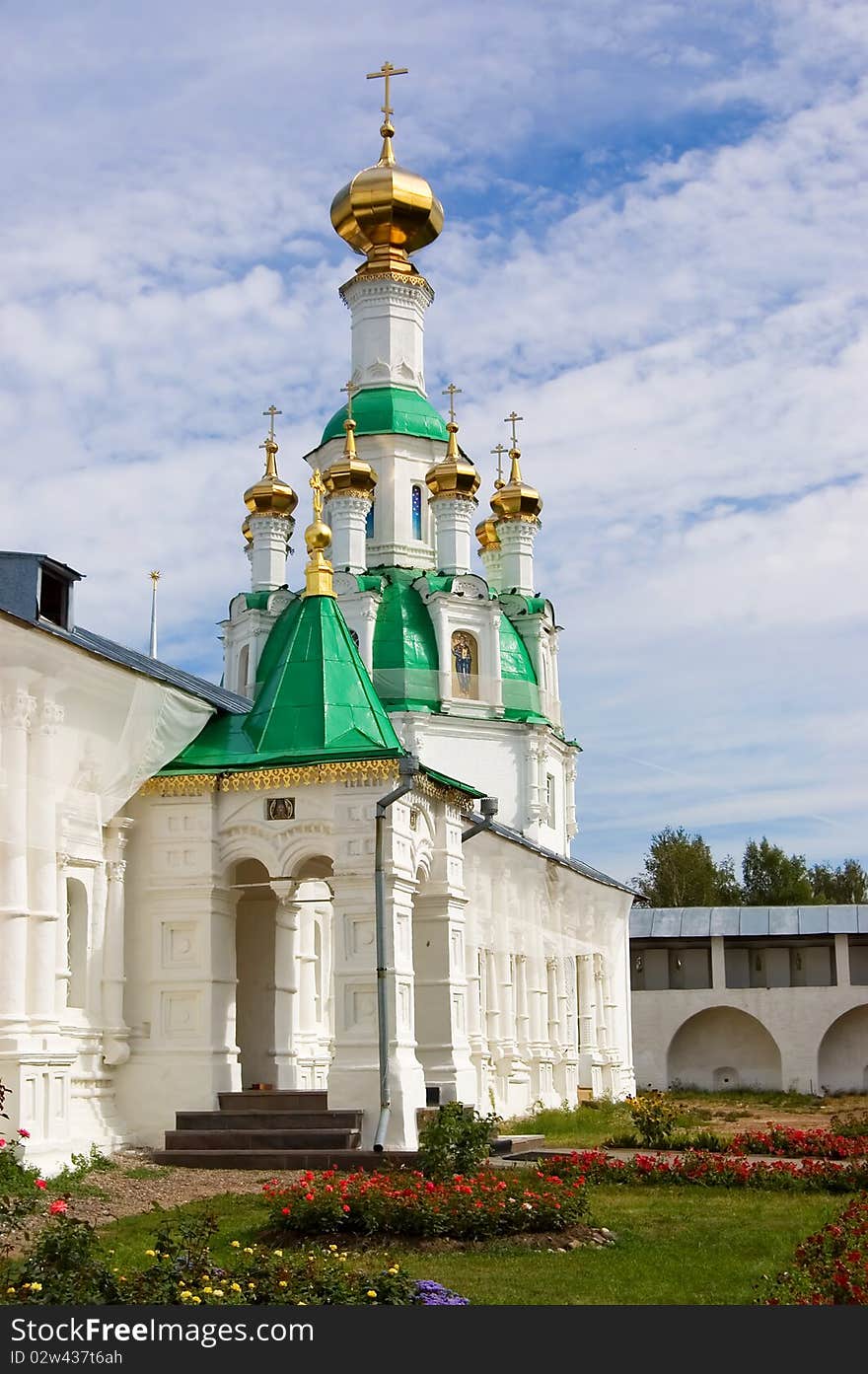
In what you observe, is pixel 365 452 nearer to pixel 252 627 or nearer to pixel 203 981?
pixel 252 627

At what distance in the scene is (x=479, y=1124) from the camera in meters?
10.9

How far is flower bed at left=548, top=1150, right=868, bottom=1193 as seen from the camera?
37.3 ft

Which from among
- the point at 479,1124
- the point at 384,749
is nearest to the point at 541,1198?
the point at 479,1124

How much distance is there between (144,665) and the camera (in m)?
14.8

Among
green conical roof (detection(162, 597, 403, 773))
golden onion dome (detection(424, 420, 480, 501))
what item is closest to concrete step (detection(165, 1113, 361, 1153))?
green conical roof (detection(162, 597, 403, 773))

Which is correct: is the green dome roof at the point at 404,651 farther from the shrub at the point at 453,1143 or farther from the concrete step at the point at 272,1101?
the shrub at the point at 453,1143

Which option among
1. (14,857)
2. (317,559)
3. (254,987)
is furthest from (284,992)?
(14,857)

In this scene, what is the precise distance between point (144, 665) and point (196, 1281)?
30.9 ft

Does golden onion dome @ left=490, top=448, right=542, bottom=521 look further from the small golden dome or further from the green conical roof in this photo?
the green conical roof

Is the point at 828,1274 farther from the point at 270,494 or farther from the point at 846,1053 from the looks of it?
the point at 846,1053

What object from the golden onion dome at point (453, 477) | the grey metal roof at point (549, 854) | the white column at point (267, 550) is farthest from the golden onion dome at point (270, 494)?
the grey metal roof at point (549, 854)

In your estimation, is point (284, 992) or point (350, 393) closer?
point (284, 992)

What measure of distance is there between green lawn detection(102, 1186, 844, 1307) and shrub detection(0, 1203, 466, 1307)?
61 centimetres

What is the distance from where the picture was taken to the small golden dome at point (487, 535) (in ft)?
113
